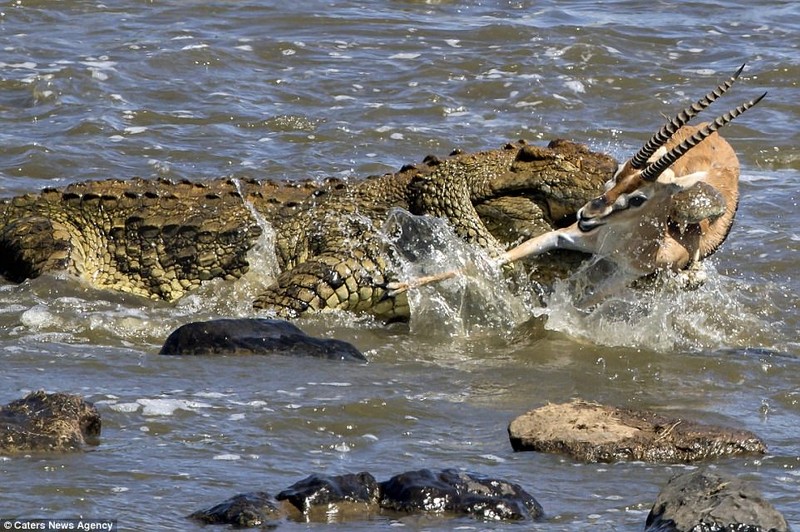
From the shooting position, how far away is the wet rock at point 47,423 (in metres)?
5.38

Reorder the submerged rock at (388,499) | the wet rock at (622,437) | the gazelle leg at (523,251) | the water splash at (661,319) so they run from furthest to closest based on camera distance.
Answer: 1. the water splash at (661,319)
2. the gazelle leg at (523,251)
3. the wet rock at (622,437)
4. the submerged rock at (388,499)

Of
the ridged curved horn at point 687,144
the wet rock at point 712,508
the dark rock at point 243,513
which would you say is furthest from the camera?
the ridged curved horn at point 687,144

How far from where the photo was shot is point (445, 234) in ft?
27.8

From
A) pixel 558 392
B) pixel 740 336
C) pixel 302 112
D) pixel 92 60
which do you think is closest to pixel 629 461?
pixel 558 392

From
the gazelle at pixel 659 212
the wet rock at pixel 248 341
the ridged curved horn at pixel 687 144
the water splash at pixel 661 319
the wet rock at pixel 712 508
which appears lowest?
the water splash at pixel 661 319

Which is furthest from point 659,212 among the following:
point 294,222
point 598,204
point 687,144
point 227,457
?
point 227,457

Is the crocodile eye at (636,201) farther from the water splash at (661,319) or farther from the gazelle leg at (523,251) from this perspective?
the water splash at (661,319)

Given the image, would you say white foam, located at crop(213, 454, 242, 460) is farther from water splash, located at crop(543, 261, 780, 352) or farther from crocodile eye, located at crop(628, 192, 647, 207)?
water splash, located at crop(543, 261, 780, 352)

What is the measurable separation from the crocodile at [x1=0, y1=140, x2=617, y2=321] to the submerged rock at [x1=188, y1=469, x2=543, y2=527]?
3.26 m

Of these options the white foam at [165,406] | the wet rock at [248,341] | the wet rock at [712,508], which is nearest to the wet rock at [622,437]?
the wet rock at [712,508]

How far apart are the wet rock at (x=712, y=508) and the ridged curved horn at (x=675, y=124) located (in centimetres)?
244

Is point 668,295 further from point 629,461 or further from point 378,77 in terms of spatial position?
point 378,77

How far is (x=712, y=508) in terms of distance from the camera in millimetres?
4738

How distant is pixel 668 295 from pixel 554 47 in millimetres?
7663
